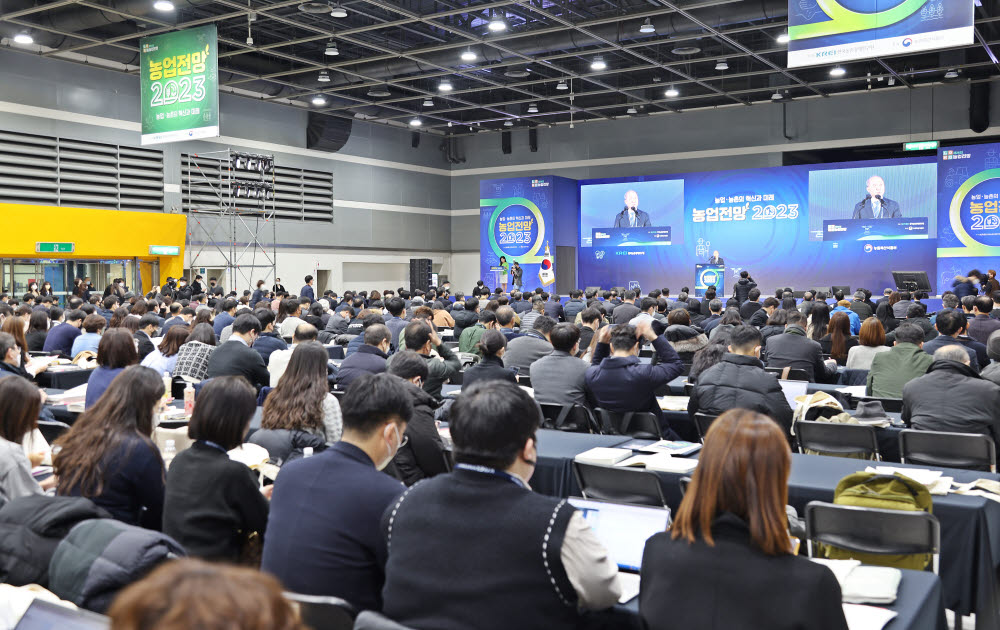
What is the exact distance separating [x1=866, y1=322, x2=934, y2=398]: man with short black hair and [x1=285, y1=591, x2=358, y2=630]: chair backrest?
5.04 meters

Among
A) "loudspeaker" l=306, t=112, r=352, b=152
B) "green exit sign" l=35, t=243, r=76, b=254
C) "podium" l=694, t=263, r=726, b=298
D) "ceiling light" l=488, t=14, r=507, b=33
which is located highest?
"ceiling light" l=488, t=14, r=507, b=33

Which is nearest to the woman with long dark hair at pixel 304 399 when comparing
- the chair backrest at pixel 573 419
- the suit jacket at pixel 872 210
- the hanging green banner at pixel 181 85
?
the chair backrest at pixel 573 419

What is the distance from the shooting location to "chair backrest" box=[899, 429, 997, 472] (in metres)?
4.24

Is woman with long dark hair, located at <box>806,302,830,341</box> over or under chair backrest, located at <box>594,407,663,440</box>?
over

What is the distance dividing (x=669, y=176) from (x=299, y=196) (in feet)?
32.0

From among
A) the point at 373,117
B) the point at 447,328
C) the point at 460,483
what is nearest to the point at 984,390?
the point at 460,483

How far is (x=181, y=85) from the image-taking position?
11609mm

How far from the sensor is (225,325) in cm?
980

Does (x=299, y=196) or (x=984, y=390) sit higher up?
(x=299, y=196)

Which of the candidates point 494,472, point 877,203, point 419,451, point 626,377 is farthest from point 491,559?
point 877,203

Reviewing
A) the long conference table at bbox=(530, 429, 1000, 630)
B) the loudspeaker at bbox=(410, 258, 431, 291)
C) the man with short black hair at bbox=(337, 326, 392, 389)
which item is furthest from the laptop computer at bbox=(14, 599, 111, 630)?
the loudspeaker at bbox=(410, 258, 431, 291)

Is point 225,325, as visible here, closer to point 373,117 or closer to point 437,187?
point 373,117

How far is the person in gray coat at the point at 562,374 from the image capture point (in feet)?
18.9

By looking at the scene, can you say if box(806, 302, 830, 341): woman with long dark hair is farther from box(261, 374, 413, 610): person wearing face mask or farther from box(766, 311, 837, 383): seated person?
box(261, 374, 413, 610): person wearing face mask
